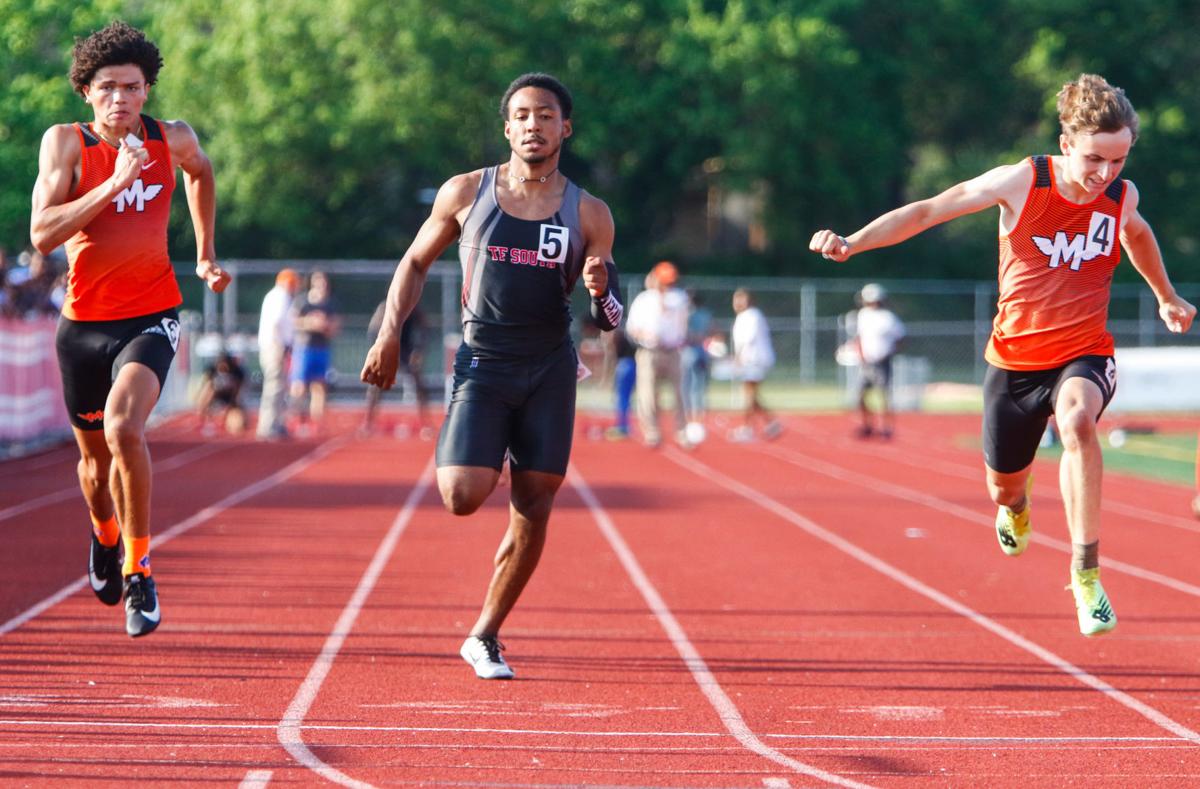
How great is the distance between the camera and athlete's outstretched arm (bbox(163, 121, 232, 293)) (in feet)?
22.5

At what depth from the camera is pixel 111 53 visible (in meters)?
6.51

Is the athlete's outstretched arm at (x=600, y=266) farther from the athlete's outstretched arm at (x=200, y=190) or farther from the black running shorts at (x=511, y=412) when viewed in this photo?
the athlete's outstretched arm at (x=200, y=190)

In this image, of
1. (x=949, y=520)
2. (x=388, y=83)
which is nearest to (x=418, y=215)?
(x=388, y=83)

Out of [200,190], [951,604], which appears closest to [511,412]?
[200,190]

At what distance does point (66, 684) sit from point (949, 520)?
8.56m

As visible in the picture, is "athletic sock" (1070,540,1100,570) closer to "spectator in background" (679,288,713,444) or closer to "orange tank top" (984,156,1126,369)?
"orange tank top" (984,156,1126,369)

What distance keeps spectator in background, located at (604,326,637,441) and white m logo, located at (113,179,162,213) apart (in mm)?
15816

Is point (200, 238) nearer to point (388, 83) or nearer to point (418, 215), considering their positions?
point (388, 83)

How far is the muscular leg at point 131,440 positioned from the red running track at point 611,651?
611 millimetres

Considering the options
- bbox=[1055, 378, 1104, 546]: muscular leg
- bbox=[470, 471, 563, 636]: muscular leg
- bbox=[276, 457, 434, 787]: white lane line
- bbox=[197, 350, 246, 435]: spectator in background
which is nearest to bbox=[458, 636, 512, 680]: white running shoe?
bbox=[470, 471, 563, 636]: muscular leg

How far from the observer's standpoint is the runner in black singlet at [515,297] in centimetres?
635

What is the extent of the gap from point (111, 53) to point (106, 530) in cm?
193

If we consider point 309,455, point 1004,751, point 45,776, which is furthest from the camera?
point 309,455

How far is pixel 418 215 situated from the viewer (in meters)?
46.3
